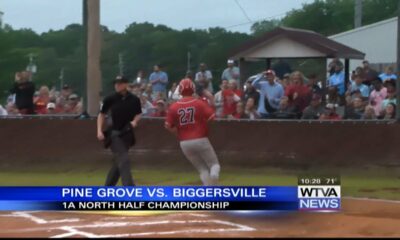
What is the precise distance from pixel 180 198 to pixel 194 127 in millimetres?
1636

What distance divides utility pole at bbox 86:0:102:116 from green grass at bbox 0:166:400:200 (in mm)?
1490

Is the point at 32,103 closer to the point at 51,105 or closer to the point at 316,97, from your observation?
the point at 51,105

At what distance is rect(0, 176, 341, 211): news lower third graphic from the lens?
36.8 feet

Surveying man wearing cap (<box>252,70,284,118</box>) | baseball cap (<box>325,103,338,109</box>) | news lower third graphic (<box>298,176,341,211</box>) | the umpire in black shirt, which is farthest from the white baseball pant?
man wearing cap (<box>252,70,284,118</box>)

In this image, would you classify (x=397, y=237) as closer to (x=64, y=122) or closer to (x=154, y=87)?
(x=64, y=122)

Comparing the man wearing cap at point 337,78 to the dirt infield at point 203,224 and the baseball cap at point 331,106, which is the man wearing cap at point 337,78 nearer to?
the baseball cap at point 331,106

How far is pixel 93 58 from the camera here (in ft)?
60.9

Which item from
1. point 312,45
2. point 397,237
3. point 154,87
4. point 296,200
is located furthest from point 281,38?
point 397,237

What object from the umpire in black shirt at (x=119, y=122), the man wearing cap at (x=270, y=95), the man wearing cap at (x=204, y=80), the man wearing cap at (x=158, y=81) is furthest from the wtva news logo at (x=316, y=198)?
the man wearing cap at (x=158, y=81)

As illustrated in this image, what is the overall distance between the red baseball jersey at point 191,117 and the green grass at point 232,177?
2.79m

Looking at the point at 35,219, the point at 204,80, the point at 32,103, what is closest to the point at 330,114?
the point at 204,80

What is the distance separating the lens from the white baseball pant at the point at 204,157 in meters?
12.6

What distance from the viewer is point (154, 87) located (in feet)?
72.9

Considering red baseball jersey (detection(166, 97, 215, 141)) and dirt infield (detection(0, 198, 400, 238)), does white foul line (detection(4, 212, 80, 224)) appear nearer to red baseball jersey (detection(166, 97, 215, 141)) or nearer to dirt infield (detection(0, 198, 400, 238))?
dirt infield (detection(0, 198, 400, 238))
